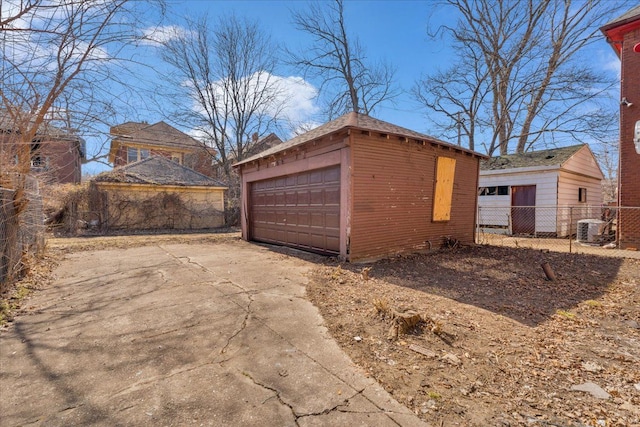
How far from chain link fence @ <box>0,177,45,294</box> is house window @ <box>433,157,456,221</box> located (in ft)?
28.8

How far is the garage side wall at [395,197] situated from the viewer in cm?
669

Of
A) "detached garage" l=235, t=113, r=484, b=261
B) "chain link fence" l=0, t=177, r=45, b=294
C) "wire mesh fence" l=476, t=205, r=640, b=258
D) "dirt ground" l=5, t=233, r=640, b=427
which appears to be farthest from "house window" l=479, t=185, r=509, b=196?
"chain link fence" l=0, t=177, r=45, b=294

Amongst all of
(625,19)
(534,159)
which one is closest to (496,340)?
(625,19)

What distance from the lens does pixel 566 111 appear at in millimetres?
15977

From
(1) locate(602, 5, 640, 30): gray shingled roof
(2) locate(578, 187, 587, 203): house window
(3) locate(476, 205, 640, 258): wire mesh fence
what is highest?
(1) locate(602, 5, 640, 30): gray shingled roof

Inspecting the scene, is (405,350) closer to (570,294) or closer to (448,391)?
(448,391)

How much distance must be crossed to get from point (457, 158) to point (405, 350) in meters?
7.54

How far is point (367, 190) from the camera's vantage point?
267 inches

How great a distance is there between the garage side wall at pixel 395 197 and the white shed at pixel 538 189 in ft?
16.1

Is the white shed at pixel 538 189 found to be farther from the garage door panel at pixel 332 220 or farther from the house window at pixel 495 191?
the garage door panel at pixel 332 220

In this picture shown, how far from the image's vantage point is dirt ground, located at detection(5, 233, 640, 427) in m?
2.02

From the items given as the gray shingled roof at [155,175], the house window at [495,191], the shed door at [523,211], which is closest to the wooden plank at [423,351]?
the shed door at [523,211]

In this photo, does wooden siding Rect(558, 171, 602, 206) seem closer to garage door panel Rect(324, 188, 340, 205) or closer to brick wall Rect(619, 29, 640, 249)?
brick wall Rect(619, 29, 640, 249)

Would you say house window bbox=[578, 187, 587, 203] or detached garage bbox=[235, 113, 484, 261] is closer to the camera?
detached garage bbox=[235, 113, 484, 261]
